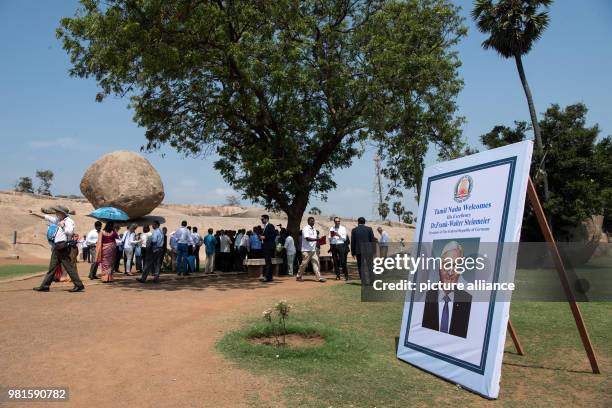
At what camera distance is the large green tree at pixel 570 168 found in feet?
69.6

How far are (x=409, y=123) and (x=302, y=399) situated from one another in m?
13.2

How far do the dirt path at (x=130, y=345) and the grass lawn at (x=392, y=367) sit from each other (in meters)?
0.35

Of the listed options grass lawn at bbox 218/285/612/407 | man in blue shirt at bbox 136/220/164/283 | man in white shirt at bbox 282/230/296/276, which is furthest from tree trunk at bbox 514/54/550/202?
man in blue shirt at bbox 136/220/164/283

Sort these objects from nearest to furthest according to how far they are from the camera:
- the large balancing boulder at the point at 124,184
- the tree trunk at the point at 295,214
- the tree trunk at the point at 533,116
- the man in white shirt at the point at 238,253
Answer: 1. the man in white shirt at the point at 238,253
2. the tree trunk at the point at 295,214
3. the tree trunk at the point at 533,116
4. the large balancing boulder at the point at 124,184

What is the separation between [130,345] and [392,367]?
313cm

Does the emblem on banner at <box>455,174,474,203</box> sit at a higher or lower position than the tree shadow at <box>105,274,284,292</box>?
higher

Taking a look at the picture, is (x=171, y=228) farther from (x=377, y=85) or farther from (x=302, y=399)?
(x=302, y=399)

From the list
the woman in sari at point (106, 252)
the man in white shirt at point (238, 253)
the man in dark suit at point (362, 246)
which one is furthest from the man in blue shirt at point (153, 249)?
the man in dark suit at point (362, 246)

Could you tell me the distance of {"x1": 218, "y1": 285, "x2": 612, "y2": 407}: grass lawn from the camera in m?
4.46

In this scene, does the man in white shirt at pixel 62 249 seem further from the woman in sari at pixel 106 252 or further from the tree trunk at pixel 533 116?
the tree trunk at pixel 533 116

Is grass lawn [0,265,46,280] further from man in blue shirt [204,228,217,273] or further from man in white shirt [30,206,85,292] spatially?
man in blue shirt [204,228,217,273]

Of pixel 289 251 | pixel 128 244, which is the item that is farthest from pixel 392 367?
pixel 128 244

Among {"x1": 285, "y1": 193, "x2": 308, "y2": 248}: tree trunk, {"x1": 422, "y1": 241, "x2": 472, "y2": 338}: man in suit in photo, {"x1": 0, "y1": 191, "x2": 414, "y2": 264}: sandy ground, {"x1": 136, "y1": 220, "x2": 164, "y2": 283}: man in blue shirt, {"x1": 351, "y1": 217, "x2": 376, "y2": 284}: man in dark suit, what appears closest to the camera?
{"x1": 422, "y1": 241, "x2": 472, "y2": 338}: man in suit in photo

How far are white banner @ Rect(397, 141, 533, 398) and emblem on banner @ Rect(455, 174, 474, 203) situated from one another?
0.04 ft
